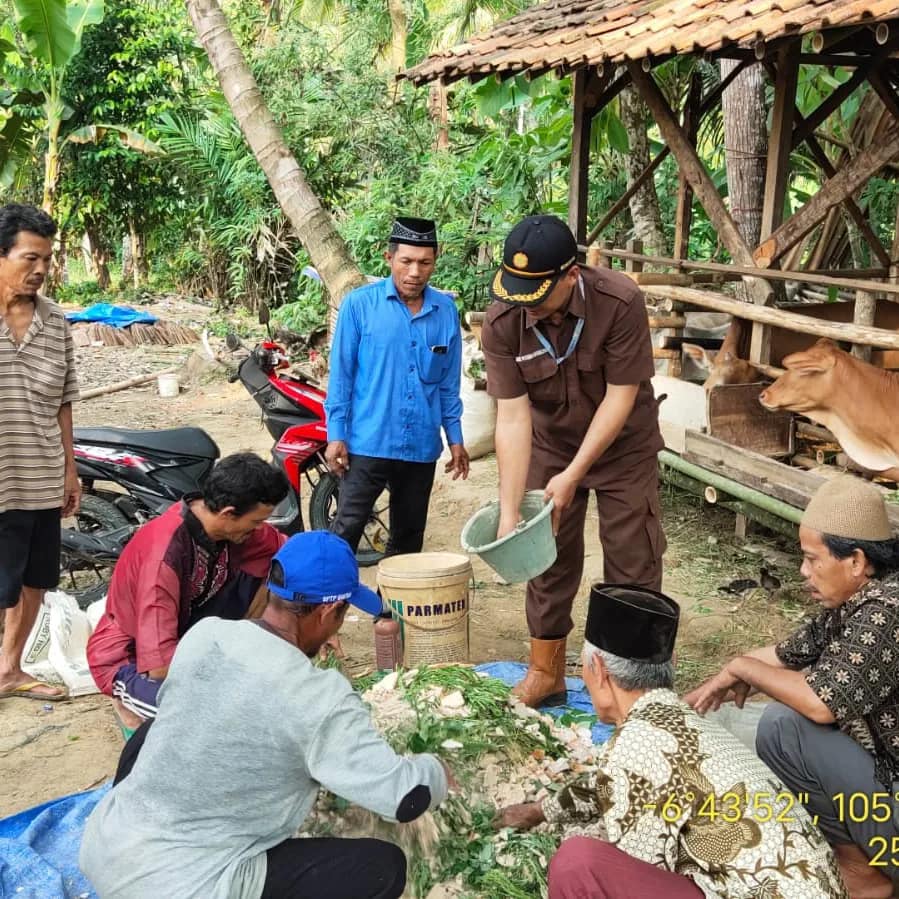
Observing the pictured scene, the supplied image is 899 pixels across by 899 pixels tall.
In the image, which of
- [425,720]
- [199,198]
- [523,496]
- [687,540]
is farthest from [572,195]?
[199,198]

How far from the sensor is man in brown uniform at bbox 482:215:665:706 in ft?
11.2

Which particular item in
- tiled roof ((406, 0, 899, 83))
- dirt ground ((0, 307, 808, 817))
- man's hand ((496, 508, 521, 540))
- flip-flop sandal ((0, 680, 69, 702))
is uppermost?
tiled roof ((406, 0, 899, 83))

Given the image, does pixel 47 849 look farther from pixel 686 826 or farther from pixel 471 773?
pixel 686 826

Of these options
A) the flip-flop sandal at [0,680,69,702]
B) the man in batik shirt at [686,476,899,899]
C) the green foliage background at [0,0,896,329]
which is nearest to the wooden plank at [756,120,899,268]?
the man in batik shirt at [686,476,899,899]

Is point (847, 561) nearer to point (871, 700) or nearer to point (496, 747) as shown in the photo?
point (871, 700)

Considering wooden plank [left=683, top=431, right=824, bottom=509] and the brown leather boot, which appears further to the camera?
wooden plank [left=683, top=431, right=824, bottom=509]

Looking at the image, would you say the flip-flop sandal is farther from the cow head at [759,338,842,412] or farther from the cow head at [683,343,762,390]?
the cow head at [759,338,842,412]

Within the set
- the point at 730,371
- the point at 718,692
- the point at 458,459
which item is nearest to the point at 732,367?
the point at 730,371

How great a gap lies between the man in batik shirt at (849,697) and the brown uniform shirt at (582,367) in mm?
1089

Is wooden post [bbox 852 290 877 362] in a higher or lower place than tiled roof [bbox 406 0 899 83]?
lower

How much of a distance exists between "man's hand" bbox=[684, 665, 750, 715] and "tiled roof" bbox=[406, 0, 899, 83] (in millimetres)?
2813

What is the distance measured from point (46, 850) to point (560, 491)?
2.06 m

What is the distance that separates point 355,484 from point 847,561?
2537 mm

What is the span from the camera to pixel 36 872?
3000mm
